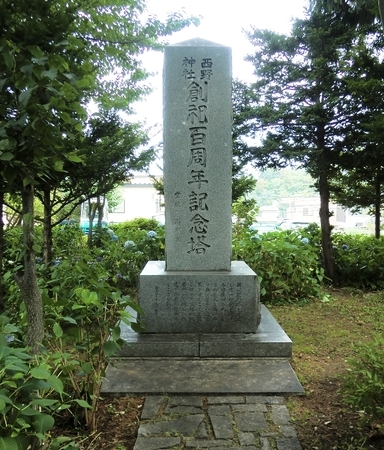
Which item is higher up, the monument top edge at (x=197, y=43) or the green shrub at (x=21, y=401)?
the monument top edge at (x=197, y=43)

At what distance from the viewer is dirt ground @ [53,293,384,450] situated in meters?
2.18

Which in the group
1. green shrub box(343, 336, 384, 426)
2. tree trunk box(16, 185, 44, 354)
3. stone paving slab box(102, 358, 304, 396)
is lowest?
stone paving slab box(102, 358, 304, 396)

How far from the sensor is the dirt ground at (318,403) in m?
2.18

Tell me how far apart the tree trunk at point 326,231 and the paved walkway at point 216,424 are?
4.18 m

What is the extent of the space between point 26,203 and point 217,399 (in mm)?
1789

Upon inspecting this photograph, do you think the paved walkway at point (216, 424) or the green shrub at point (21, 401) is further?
the paved walkway at point (216, 424)

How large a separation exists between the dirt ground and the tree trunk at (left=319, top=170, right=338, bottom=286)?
1.75 m

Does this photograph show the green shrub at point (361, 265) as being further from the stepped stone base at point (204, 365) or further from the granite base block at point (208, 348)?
the granite base block at point (208, 348)

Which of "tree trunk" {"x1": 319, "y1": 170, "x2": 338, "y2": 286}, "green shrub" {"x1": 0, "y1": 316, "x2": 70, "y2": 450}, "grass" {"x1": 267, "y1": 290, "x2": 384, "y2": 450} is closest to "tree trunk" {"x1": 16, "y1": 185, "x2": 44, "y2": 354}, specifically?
"green shrub" {"x1": 0, "y1": 316, "x2": 70, "y2": 450}

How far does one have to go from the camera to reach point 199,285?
354cm

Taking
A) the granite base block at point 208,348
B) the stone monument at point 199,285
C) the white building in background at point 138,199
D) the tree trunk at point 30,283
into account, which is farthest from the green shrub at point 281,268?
the white building in background at point 138,199

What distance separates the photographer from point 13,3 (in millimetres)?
1945

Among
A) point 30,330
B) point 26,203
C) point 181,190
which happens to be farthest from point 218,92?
point 30,330

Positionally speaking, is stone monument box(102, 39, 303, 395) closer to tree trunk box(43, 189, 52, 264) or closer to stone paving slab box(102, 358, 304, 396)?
stone paving slab box(102, 358, 304, 396)
